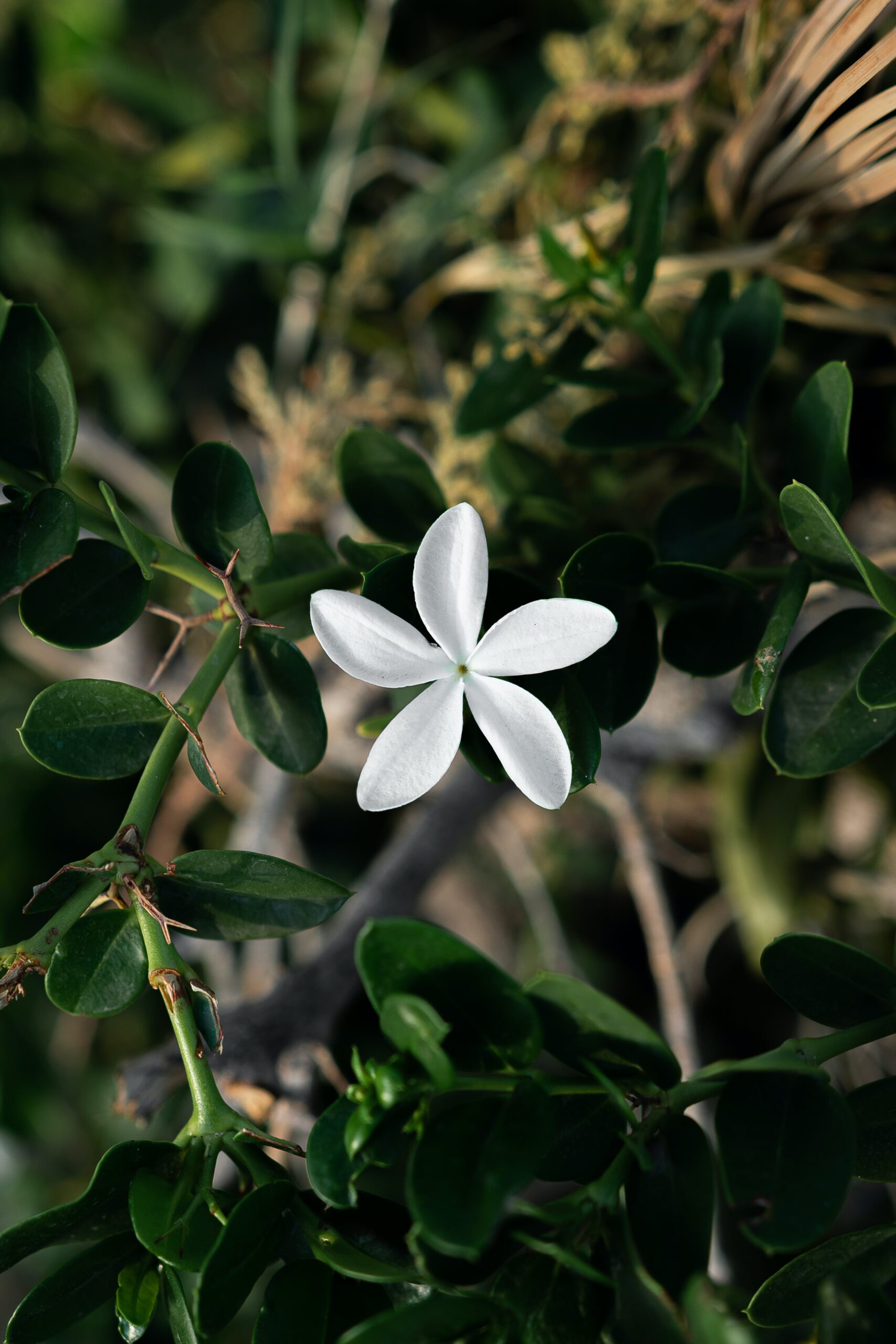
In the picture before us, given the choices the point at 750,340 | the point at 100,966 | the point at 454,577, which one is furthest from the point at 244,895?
the point at 750,340

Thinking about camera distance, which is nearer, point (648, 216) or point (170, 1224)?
point (170, 1224)

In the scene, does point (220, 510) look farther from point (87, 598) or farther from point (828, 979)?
point (828, 979)

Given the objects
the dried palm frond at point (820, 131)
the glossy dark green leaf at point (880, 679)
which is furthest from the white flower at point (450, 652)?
the dried palm frond at point (820, 131)

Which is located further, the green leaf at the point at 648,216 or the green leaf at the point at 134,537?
the green leaf at the point at 648,216

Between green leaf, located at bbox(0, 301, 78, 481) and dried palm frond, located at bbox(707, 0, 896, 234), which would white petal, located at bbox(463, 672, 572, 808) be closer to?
green leaf, located at bbox(0, 301, 78, 481)

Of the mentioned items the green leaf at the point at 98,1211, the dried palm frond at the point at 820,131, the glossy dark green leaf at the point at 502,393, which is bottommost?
the green leaf at the point at 98,1211

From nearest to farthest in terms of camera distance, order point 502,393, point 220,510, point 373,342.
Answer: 1. point 220,510
2. point 502,393
3. point 373,342

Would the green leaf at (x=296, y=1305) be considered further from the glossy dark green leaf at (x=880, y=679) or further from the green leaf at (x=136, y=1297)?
the glossy dark green leaf at (x=880, y=679)
